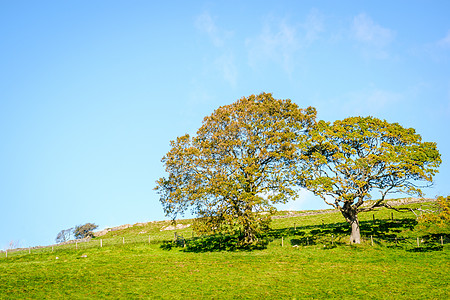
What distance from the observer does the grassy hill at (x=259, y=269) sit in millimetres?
32156

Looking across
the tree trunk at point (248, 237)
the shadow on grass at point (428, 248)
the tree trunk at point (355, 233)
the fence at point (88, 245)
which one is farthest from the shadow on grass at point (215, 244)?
the shadow on grass at point (428, 248)

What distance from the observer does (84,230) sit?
3917 inches

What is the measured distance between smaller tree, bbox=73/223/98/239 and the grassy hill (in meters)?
45.4

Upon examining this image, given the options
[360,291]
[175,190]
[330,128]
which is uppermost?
[330,128]

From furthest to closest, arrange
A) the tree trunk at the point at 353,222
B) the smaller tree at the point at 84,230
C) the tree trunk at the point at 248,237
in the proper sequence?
the smaller tree at the point at 84,230, the tree trunk at the point at 248,237, the tree trunk at the point at 353,222

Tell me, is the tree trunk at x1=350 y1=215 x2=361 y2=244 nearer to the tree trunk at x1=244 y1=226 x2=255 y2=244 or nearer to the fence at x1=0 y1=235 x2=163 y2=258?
the tree trunk at x1=244 y1=226 x2=255 y2=244

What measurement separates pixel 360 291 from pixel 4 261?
48.1 m

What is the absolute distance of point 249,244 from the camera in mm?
50531

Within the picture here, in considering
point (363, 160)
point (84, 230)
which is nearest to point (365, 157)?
point (363, 160)

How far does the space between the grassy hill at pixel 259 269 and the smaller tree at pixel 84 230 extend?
149ft

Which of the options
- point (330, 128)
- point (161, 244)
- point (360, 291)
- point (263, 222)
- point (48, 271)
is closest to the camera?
point (360, 291)

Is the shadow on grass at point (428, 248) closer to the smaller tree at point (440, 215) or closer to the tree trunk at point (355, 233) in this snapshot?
the smaller tree at point (440, 215)

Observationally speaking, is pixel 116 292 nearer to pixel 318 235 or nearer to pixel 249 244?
pixel 249 244

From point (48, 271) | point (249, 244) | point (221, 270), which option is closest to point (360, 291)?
point (221, 270)
